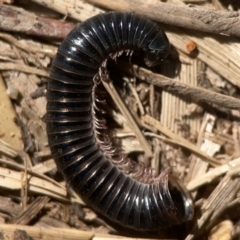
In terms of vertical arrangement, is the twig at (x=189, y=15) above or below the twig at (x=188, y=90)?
above

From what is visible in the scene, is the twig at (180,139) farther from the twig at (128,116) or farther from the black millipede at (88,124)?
the black millipede at (88,124)

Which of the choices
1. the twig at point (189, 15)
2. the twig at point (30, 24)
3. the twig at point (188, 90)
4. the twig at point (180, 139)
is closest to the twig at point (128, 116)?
the twig at point (180, 139)

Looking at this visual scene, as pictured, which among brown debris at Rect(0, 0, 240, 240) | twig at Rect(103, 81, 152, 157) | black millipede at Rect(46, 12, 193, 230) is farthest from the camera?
twig at Rect(103, 81, 152, 157)

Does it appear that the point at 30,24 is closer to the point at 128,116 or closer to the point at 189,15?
the point at 128,116

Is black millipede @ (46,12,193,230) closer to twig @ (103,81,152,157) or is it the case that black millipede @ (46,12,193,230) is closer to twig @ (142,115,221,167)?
twig @ (103,81,152,157)

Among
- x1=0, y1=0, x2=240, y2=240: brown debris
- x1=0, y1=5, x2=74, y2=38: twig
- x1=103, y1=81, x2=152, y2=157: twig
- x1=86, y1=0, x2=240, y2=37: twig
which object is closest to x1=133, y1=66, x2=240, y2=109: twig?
x1=0, y1=0, x2=240, y2=240: brown debris

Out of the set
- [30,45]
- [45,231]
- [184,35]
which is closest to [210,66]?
[184,35]

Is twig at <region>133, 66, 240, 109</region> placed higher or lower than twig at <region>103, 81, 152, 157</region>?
higher

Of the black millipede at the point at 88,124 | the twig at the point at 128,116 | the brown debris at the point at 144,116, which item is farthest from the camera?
the twig at the point at 128,116
